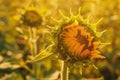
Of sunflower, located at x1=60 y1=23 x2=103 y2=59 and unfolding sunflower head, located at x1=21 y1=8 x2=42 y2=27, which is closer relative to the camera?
sunflower, located at x1=60 y1=23 x2=103 y2=59

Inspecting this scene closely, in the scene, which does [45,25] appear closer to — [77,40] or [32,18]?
[32,18]

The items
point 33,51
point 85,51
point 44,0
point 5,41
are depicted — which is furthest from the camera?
point 44,0

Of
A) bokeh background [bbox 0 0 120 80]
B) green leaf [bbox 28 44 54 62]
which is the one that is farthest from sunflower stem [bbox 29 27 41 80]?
green leaf [bbox 28 44 54 62]

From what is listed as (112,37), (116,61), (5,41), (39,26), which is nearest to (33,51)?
(39,26)

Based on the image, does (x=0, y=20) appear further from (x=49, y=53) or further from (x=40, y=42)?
(x=49, y=53)

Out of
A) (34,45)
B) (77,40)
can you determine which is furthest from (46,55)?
(34,45)

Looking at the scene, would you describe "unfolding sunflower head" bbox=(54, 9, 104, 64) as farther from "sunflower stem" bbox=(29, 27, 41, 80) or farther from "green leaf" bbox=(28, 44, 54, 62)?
"sunflower stem" bbox=(29, 27, 41, 80)

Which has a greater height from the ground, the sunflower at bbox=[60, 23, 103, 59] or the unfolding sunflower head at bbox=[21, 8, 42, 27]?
the unfolding sunflower head at bbox=[21, 8, 42, 27]
